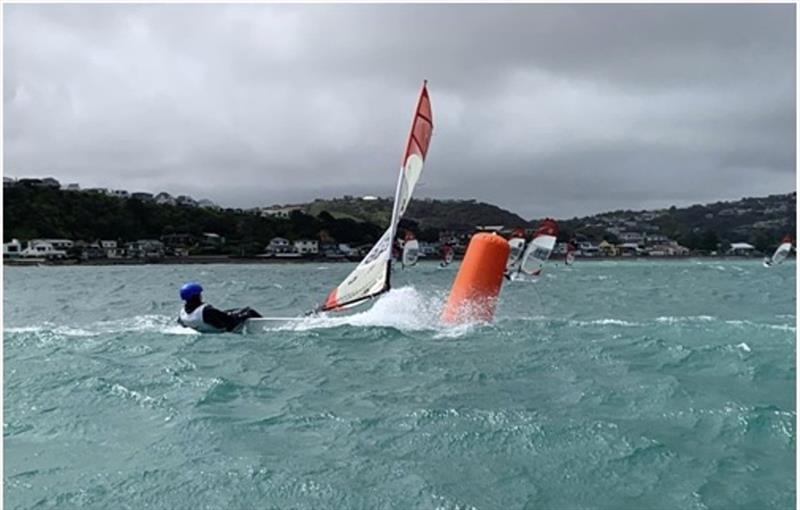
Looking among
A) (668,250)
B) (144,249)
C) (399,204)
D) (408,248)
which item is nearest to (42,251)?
(144,249)

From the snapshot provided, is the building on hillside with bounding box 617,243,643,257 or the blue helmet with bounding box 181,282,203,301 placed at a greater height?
the blue helmet with bounding box 181,282,203,301

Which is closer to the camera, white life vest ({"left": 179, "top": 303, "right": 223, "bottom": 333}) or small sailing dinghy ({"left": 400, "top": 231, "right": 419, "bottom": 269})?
white life vest ({"left": 179, "top": 303, "right": 223, "bottom": 333})

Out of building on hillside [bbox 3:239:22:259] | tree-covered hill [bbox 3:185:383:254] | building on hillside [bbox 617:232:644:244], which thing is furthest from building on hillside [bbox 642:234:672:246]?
building on hillside [bbox 3:239:22:259]

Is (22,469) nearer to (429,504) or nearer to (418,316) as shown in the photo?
(429,504)

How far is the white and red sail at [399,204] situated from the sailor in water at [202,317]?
7.81ft

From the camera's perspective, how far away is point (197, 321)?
13.3 metres

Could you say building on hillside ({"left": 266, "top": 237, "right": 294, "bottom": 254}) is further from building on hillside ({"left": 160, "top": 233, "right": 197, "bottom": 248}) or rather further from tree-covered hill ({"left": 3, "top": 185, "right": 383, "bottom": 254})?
building on hillside ({"left": 160, "top": 233, "right": 197, "bottom": 248})

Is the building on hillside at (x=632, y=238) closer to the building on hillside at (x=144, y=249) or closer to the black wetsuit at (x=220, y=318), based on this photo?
the building on hillside at (x=144, y=249)

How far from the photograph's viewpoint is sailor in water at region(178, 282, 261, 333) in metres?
13.1

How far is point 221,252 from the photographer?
111 metres

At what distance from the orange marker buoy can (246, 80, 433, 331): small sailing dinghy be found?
8.78 feet

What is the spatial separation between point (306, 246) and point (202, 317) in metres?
108

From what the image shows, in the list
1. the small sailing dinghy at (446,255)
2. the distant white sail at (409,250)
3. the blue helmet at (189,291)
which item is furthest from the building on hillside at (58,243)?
the blue helmet at (189,291)

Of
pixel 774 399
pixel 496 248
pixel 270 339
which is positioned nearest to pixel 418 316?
pixel 496 248
